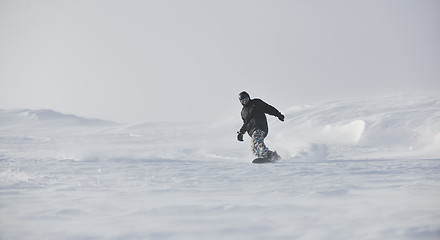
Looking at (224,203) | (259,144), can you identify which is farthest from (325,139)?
(224,203)

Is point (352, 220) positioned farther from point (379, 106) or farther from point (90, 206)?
point (379, 106)

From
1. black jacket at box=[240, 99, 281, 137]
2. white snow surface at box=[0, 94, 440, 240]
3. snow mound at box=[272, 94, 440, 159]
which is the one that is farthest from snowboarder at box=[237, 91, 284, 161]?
white snow surface at box=[0, 94, 440, 240]

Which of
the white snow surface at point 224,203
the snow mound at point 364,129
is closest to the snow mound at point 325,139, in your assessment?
the snow mound at point 364,129

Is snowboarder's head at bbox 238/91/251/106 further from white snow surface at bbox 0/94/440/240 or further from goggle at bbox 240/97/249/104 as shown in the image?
white snow surface at bbox 0/94/440/240

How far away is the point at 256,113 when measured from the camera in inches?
365

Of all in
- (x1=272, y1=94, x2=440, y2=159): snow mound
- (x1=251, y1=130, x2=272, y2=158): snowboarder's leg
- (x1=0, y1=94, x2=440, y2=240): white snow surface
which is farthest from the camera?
(x1=272, y1=94, x2=440, y2=159): snow mound

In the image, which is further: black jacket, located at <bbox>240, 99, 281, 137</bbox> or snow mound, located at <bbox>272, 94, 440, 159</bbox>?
snow mound, located at <bbox>272, 94, 440, 159</bbox>

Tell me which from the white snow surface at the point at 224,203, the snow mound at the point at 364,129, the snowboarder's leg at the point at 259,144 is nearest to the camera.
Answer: the white snow surface at the point at 224,203

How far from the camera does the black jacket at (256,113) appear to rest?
30.3 feet

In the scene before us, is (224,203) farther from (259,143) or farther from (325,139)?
(325,139)

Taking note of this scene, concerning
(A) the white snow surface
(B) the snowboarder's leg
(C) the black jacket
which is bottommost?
(A) the white snow surface

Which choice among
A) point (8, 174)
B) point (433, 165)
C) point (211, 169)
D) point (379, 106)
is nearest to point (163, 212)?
point (211, 169)

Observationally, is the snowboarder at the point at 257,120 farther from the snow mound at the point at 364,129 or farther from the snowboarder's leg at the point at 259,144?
the snow mound at the point at 364,129

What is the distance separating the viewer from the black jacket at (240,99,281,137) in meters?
9.25
